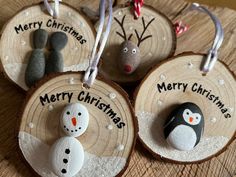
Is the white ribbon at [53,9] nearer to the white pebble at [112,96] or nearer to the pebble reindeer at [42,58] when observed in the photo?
the pebble reindeer at [42,58]

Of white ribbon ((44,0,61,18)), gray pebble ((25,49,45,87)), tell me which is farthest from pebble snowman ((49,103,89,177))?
white ribbon ((44,0,61,18))

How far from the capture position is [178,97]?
76cm

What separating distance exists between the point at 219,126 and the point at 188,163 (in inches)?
3.6

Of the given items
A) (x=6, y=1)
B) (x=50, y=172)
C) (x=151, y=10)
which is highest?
(x=151, y=10)

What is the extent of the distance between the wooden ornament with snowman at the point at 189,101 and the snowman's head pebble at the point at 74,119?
0.12 m

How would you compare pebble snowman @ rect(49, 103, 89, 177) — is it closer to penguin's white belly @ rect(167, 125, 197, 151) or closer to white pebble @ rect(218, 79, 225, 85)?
penguin's white belly @ rect(167, 125, 197, 151)

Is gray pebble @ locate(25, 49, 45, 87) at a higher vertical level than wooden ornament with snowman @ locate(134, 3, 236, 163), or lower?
lower

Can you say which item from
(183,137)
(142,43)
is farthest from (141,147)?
(142,43)

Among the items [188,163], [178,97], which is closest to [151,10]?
[178,97]

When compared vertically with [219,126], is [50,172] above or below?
below

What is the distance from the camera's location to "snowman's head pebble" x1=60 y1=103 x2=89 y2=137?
669 millimetres

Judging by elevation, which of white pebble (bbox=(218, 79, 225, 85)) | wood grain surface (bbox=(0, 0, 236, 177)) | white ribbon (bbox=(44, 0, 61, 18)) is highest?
white pebble (bbox=(218, 79, 225, 85))

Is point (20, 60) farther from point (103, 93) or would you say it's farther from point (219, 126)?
point (219, 126)

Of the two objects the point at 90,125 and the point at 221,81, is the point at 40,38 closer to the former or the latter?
the point at 90,125
